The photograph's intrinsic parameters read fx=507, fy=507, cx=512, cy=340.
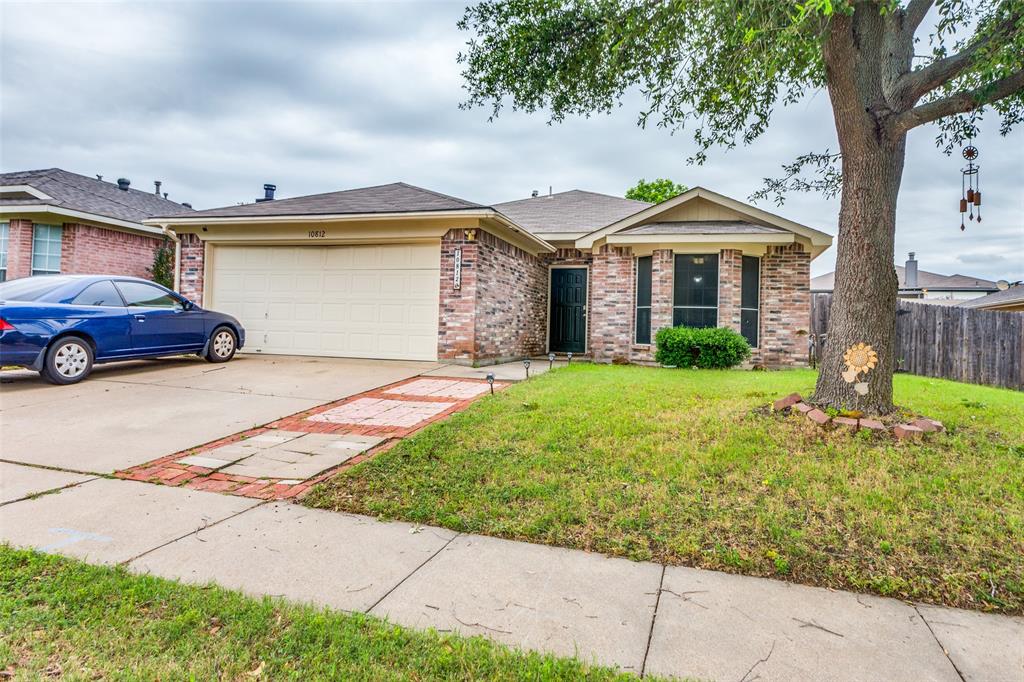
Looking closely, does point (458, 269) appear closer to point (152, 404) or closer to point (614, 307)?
point (614, 307)

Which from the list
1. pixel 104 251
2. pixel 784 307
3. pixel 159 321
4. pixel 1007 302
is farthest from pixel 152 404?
pixel 1007 302

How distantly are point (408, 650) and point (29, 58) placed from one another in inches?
535

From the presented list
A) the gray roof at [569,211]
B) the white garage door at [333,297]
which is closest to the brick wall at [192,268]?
the white garage door at [333,297]

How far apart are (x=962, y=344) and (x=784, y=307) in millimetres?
3956

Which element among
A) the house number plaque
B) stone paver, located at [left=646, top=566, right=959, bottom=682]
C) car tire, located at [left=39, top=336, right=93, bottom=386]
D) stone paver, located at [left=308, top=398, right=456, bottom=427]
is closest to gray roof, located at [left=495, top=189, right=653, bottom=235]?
the house number plaque

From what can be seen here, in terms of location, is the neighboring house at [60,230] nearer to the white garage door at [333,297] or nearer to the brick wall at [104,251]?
the brick wall at [104,251]

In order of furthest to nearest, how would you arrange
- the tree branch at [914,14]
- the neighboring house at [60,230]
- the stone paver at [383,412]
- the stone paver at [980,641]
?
the neighboring house at [60,230] → the stone paver at [383,412] → the tree branch at [914,14] → the stone paver at [980,641]

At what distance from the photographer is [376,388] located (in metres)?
7.20

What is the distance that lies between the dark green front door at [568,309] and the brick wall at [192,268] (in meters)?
8.08

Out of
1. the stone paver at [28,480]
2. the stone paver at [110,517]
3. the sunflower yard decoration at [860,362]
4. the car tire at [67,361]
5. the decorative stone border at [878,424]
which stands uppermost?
the sunflower yard decoration at [860,362]

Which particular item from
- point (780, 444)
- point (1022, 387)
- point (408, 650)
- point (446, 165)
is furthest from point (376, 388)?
point (446, 165)

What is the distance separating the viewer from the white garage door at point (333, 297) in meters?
9.89

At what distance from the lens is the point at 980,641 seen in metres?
2.00

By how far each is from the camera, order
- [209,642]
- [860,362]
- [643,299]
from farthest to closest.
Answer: [643,299] < [860,362] < [209,642]
